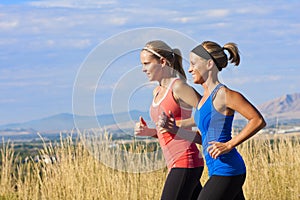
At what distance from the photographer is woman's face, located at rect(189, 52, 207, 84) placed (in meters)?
4.14

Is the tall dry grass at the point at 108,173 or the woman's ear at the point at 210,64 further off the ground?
the woman's ear at the point at 210,64

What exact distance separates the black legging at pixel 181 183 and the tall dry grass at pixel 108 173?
1924mm

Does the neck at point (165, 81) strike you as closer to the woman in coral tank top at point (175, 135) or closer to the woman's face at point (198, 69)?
the woman in coral tank top at point (175, 135)

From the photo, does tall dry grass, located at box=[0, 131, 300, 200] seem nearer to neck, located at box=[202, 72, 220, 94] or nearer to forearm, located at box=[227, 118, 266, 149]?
neck, located at box=[202, 72, 220, 94]

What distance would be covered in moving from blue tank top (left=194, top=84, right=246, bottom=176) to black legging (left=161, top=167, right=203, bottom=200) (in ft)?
1.52

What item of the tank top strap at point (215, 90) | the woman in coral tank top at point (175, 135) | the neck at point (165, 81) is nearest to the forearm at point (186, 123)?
the woman in coral tank top at point (175, 135)

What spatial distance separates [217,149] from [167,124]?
0.59 meters

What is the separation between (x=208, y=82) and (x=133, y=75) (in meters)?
1.23

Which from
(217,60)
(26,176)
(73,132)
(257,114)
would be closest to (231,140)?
(257,114)

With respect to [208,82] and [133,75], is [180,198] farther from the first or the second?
[133,75]

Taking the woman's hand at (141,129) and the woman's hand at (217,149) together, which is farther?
the woman's hand at (141,129)

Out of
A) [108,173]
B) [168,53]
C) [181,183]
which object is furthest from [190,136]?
[108,173]

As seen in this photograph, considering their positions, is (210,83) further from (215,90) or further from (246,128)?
(246,128)

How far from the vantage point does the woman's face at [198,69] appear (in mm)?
4137
